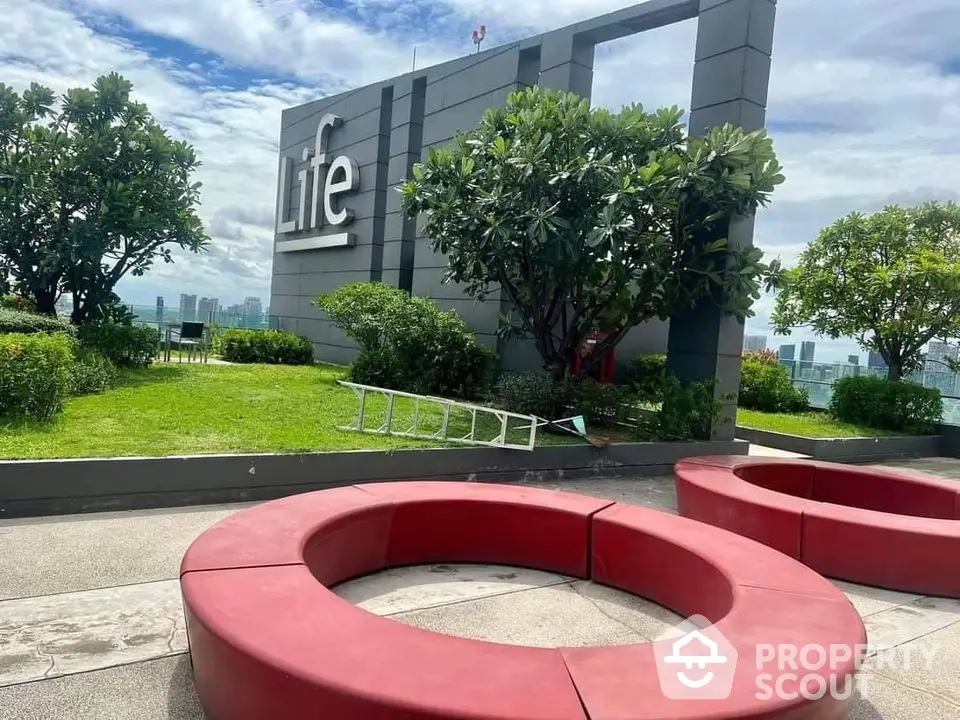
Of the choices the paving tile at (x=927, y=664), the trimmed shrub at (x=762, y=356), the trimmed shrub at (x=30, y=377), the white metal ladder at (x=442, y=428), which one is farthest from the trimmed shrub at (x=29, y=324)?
the trimmed shrub at (x=762, y=356)

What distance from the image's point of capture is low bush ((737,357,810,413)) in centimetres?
1602

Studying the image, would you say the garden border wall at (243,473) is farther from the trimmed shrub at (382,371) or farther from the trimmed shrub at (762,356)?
the trimmed shrub at (762,356)

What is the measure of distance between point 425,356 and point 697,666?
1031 centimetres

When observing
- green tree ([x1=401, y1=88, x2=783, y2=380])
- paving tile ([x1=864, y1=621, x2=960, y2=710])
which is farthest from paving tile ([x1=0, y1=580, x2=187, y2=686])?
green tree ([x1=401, y1=88, x2=783, y2=380])

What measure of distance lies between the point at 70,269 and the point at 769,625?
43.6 feet

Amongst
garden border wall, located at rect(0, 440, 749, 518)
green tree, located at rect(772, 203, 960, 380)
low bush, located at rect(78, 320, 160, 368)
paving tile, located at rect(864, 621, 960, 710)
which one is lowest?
paving tile, located at rect(864, 621, 960, 710)

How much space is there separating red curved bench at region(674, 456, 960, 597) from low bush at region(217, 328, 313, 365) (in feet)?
41.5

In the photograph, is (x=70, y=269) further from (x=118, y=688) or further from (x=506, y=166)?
(x=118, y=688)

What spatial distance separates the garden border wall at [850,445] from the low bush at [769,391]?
3.10 m

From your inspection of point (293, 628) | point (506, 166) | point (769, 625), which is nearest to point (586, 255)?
point (506, 166)

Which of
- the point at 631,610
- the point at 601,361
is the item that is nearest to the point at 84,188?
the point at 601,361

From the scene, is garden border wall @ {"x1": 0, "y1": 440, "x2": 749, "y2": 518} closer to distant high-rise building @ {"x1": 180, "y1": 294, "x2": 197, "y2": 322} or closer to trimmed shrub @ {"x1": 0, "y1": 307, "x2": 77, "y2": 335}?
trimmed shrub @ {"x1": 0, "y1": 307, "x2": 77, "y2": 335}

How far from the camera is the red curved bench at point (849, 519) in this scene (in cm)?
509

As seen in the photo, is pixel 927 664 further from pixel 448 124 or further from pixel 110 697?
pixel 448 124
